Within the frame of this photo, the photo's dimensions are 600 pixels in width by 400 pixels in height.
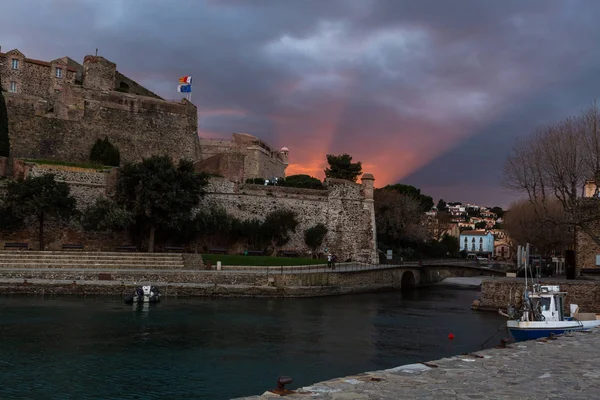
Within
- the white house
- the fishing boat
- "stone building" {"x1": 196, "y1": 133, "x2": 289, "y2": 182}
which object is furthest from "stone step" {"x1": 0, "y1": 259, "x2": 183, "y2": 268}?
the white house

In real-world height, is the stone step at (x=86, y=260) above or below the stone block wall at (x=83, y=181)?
below

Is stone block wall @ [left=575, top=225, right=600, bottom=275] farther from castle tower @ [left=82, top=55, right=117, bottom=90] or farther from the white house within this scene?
the white house

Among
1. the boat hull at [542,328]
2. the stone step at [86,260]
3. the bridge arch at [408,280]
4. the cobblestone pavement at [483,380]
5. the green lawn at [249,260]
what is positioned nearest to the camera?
the cobblestone pavement at [483,380]

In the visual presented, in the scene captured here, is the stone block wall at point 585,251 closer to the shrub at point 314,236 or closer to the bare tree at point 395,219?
the shrub at point 314,236

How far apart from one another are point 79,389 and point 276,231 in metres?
30.8

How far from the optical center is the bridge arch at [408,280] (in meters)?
49.8

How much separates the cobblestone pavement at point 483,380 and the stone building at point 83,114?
4050 cm

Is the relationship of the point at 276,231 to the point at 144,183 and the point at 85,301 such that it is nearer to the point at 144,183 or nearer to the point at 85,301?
the point at 144,183

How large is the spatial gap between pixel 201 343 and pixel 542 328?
12433 millimetres

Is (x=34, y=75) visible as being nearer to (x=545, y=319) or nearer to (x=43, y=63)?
(x=43, y=63)

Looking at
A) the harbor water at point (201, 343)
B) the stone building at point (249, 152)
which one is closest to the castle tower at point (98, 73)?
the stone building at point (249, 152)

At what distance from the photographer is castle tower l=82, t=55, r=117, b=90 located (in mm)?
48969

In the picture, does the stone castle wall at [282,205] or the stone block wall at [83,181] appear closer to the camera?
the stone castle wall at [282,205]

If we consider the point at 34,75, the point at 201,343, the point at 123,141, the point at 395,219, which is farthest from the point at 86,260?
the point at 395,219
